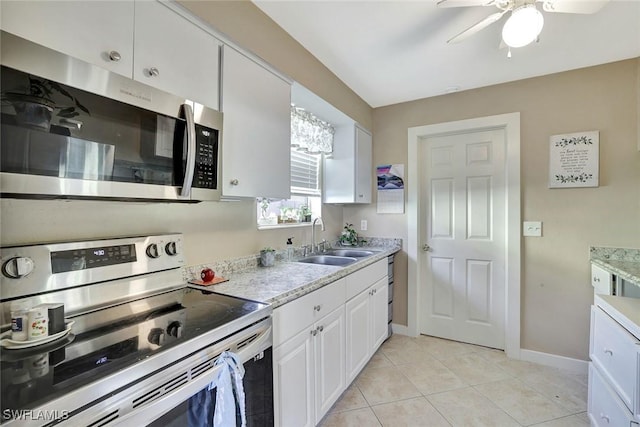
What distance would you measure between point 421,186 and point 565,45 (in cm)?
149

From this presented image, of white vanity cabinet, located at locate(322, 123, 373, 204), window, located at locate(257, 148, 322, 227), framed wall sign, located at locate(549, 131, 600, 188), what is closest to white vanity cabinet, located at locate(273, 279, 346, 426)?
window, located at locate(257, 148, 322, 227)

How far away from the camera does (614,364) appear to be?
140cm

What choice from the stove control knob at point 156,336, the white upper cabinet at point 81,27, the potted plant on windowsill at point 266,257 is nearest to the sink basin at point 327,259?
the potted plant on windowsill at point 266,257

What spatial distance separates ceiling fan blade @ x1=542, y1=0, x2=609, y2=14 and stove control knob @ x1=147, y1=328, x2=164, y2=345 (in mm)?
2133

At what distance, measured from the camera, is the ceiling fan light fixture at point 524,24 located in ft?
4.32

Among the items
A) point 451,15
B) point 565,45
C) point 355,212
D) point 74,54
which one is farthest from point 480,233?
point 74,54

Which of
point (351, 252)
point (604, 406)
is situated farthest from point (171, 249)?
point (604, 406)

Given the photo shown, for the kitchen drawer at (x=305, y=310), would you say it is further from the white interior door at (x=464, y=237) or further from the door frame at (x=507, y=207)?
the white interior door at (x=464, y=237)

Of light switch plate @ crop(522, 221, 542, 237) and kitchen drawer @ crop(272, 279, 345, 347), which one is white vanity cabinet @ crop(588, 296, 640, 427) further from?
kitchen drawer @ crop(272, 279, 345, 347)

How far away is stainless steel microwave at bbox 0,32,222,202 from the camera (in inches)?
28.9

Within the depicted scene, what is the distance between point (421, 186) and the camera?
3006mm

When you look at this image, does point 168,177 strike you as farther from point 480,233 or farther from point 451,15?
point 480,233

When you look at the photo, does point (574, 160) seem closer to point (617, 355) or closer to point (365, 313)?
point (617, 355)

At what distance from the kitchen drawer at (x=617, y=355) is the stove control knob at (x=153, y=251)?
211 centimetres
